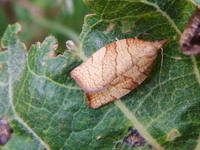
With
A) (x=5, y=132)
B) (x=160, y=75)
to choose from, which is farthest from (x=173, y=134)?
(x=5, y=132)

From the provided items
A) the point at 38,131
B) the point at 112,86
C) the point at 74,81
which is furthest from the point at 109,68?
the point at 38,131

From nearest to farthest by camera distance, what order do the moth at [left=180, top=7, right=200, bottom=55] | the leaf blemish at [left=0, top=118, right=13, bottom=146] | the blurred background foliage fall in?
the moth at [left=180, top=7, right=200, bottom=55] < the leaf blemish at [left=0, top=118, right=13, bottom=146] < the blurred background foliage

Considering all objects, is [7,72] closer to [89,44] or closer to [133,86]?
[89,44]

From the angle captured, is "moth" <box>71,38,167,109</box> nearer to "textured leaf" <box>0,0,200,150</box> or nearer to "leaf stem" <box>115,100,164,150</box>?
"textured leaf" <box>0,0,200,150</box>

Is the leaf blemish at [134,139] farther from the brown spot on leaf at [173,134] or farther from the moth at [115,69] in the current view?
the moth at [115,69]

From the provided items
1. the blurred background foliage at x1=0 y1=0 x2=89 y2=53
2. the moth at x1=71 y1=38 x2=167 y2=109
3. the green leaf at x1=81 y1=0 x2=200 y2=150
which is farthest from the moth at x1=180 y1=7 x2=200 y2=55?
the blurred background foliage at x1=0 y1=0 x2=89 y2=53

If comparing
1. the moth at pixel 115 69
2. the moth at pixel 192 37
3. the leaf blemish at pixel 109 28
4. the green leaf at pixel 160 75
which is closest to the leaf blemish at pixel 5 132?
the moth at pixel 115 69
